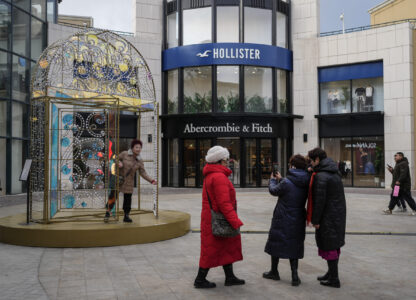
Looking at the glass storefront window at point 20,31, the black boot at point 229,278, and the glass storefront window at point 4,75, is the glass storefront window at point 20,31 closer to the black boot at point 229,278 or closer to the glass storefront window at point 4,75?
the glass storefront window at point 4,75

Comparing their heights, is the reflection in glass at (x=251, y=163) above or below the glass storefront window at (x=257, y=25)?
below

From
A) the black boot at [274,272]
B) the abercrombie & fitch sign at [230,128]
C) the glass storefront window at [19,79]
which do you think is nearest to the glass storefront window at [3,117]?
the glass storefront window at [19,79]

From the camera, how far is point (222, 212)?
198 inches

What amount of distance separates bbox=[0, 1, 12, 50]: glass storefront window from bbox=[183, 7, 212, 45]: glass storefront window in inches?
362

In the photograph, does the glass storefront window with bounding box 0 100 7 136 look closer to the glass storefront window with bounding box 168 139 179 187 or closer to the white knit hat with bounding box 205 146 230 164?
the glass storefront window with bounding box 168 139 179 187

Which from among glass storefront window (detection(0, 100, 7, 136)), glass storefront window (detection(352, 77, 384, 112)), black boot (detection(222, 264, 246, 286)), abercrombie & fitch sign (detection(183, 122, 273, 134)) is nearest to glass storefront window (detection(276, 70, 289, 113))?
abercrombie & fitch sign (detection(183, 122, 273, 134))

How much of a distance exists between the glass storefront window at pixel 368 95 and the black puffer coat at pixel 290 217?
19018 mm

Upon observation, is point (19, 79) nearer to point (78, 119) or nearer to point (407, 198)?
point (78, 119)

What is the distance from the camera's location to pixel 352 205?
48.3ft

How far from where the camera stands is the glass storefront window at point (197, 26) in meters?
23.5

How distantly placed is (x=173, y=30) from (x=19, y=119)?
1011 cm

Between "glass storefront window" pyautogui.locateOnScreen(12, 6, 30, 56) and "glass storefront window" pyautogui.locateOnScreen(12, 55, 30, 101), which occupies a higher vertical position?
"glass storefront window" pyautogui.locateOnScreen(12, 6, 30, 56)

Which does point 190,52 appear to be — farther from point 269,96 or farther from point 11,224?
point 11,224

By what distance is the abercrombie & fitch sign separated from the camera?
2267cm
